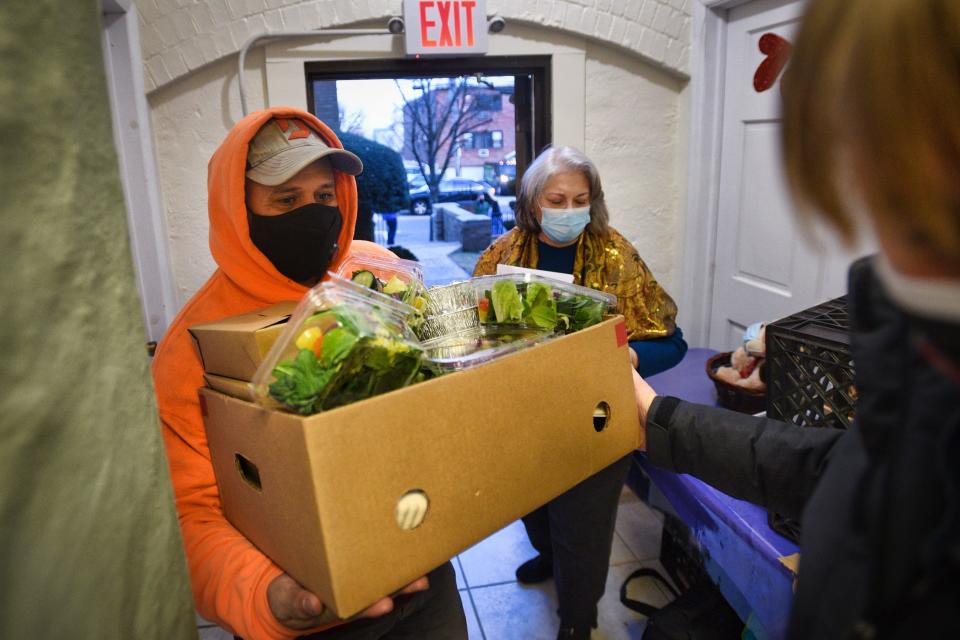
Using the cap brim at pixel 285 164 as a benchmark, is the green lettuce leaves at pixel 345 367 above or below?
below

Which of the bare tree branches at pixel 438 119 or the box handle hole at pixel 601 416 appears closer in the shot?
the box handle hole at pixel 601 416

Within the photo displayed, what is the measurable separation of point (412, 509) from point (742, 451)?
0.58m

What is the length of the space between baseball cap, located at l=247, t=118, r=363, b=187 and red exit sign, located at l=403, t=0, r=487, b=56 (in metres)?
1.49

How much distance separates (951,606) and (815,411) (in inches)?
37.9

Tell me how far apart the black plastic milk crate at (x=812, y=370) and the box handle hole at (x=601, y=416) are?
44cm

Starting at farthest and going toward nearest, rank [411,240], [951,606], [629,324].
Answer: [411,240], [629,324], [951,606]

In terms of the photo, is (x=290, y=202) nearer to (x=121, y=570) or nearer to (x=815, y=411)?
(x=121, y=570)

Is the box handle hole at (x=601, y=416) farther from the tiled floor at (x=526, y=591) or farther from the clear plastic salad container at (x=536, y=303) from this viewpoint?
the tiled floor at (x=526, y=591)

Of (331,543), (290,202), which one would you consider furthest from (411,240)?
(331,543)

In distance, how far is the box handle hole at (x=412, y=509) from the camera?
0.83 metres

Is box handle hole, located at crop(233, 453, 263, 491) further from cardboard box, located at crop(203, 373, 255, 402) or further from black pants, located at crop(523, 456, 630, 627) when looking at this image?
black pants, located at crop(523, 456, 630, 627)

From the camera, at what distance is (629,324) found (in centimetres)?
201

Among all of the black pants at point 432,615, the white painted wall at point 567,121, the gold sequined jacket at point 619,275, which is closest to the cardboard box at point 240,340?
the black pants at point 432,615

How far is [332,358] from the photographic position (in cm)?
78
